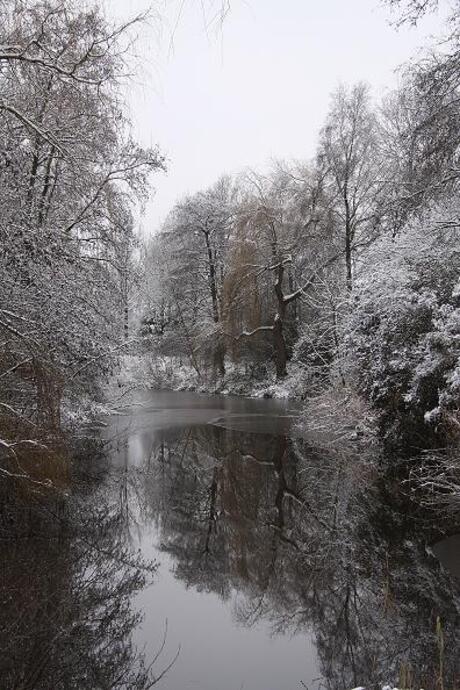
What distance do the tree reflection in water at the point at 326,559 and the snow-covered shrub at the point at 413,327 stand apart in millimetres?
Answer: 1284

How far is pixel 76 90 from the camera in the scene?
536 centimetres

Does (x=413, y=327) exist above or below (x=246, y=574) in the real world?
above

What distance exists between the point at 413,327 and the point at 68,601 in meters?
7.03

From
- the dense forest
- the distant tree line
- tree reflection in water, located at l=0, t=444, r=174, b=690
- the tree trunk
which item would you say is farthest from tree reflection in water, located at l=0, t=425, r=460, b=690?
the tree trunk

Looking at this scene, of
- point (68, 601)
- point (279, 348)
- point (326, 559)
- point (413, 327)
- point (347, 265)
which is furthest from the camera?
point (279, 348)

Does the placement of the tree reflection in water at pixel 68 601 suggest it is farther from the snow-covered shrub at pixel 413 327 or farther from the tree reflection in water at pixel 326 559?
the snow-covered shrub at pixel 413 327

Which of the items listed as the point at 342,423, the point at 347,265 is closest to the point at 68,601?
the point at 342,423

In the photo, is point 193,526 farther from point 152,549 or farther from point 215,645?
point 215,645

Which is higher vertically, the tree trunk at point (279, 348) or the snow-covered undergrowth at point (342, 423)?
the tree trunk at point (279, 348)

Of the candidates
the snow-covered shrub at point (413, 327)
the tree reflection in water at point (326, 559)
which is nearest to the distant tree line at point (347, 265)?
the snow-covered shrub at point (413, 327)

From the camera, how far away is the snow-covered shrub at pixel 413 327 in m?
8.53

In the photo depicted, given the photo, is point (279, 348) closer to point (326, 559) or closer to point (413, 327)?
point (413, 327)

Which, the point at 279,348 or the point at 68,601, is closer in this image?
the point at 68,601

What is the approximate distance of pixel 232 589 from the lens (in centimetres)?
545
